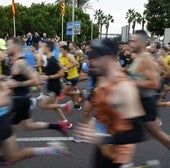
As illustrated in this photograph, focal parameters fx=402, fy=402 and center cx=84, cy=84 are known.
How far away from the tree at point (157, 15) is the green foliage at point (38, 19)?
12.8 m

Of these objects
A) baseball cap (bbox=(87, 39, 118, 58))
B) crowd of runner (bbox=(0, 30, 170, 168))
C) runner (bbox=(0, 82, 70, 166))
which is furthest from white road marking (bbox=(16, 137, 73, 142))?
baseball cap (bbox=(87, 39, 118, 58))

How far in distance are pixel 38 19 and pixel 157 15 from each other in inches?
819

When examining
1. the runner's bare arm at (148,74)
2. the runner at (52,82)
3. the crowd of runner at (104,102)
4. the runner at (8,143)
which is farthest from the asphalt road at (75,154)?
the runner's bare arm at (148,74)

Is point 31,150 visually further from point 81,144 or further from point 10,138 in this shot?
point 81,144

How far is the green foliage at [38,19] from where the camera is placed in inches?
2436

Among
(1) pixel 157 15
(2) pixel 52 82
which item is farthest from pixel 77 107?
(1) pixel 157 15

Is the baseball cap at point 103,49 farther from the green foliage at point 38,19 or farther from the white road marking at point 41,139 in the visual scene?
the green foliage at point 38,19

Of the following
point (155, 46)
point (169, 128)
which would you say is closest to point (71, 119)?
point (169, 128)

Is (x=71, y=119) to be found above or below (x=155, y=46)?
below

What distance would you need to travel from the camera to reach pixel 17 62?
5.28 metres

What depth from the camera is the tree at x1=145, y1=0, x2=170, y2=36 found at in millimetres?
51375

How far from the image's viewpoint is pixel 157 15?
5219 centimetres

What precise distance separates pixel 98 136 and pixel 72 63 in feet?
21.1

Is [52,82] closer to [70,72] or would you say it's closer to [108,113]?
[70,72]
